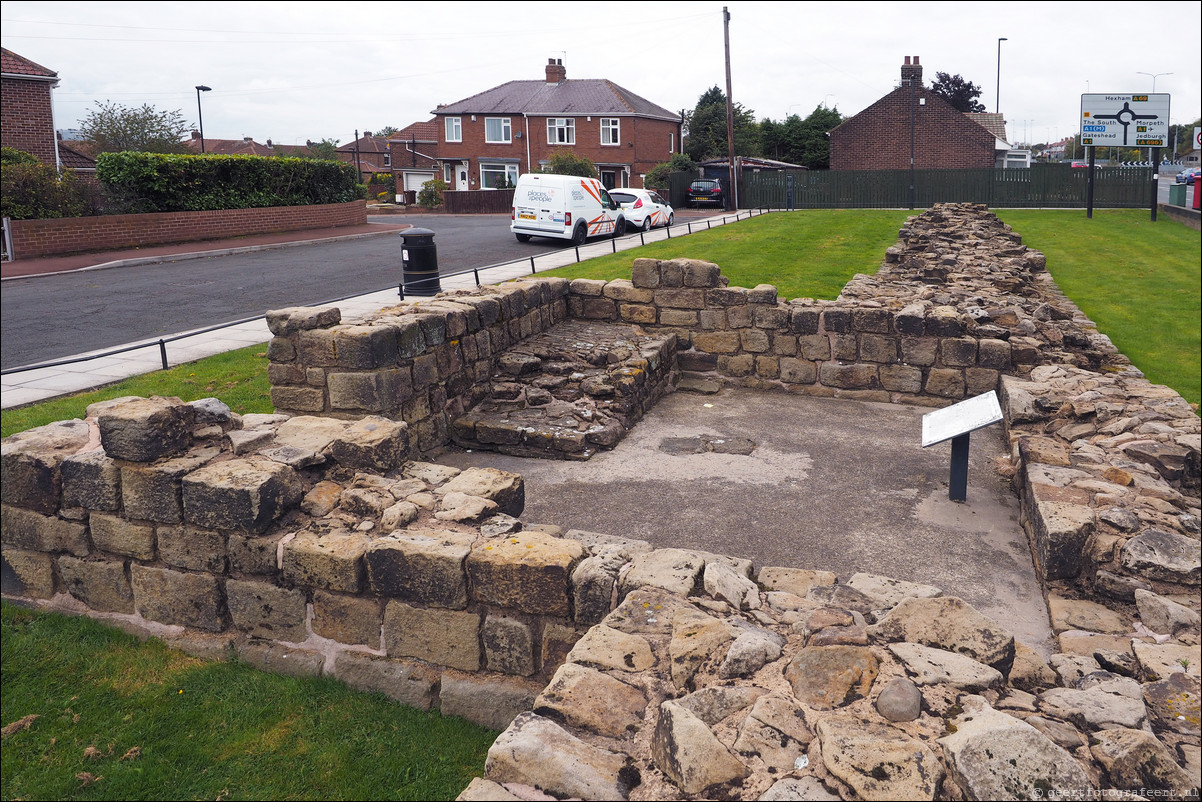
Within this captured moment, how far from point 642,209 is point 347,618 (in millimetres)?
24296

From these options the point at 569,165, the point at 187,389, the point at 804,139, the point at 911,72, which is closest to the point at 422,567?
the point at 187,389

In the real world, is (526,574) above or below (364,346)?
below

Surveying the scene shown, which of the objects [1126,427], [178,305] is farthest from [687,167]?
[1126,427]

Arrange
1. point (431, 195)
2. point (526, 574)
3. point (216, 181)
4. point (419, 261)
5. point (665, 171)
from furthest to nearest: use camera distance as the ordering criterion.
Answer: point (431, 195) < point (665, 171) < point (216, 181) < point (419, 261) < point (526, 574)

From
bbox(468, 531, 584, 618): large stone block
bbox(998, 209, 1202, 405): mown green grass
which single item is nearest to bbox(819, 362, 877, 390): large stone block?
bbox(998, 209, 1202, 405): mown green grass

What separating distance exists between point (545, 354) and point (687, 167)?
3975 cm

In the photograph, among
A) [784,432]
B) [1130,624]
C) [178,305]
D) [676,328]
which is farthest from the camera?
[178,305]

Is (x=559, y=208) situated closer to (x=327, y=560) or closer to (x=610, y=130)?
(x=327, y=560)

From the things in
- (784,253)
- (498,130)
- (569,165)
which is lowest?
(784,253)

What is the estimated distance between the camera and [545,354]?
10453 mm

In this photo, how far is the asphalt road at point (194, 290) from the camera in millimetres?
12547

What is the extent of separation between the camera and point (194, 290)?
57.4 feet

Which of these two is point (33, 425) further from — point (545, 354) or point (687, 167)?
point (687, 167)

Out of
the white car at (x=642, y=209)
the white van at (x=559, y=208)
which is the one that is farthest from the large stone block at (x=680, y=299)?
the white car at (x=642, y=209)
